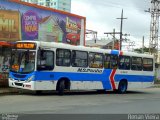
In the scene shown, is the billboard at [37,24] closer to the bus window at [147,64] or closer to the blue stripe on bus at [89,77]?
the blue stripe on bus at [89,77]

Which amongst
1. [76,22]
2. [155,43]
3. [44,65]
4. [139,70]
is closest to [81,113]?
[44,65]

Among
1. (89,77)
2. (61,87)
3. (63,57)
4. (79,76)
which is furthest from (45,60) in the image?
(89,77)

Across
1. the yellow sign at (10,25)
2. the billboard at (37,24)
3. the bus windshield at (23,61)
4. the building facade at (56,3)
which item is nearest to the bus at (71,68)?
the bus windshield at (23,61)

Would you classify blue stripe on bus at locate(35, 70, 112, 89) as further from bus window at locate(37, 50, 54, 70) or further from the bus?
bus window at locate(37, 50, 54, 70)

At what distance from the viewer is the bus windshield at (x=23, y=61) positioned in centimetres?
2228

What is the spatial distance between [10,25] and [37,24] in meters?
2.73

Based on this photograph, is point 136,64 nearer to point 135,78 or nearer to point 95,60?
point 135,78

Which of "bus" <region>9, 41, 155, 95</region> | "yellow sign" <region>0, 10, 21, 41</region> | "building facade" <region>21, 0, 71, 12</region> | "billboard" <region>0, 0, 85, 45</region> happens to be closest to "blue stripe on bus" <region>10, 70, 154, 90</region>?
"bus" <region>9, 41, 155, 95</region>

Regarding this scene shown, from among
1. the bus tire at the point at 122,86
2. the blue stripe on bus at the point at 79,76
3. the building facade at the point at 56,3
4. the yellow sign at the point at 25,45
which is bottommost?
the bus tire at the point at 122,86

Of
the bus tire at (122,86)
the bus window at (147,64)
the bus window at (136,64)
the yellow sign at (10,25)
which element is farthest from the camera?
the bus window at (147,64)

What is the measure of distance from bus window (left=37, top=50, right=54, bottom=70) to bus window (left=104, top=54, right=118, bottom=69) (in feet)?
17.3

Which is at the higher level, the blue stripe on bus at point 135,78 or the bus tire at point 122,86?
the blue stripe on bus at point 135,78

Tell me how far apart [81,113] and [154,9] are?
51326 mm

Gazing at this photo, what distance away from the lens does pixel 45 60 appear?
2253 centimetres
